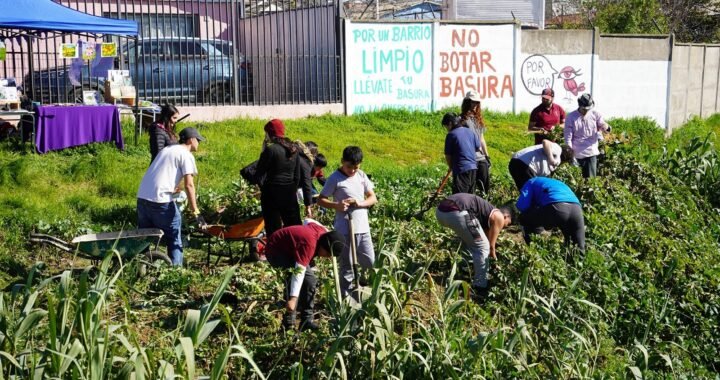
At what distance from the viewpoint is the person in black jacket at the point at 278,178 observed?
9.72 meters

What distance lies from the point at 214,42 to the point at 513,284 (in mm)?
10198

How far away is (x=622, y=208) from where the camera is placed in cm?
1203

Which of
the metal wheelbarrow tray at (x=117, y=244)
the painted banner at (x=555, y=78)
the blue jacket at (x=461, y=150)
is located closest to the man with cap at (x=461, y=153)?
the blue jacket at (x=461, y=150)

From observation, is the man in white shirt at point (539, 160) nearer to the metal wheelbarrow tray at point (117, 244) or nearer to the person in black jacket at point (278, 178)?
the person in black jacket at point (278, 178)

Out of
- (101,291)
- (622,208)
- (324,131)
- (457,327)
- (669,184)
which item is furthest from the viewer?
(324,131)

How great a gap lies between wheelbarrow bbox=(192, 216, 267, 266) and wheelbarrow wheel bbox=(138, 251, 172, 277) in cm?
46

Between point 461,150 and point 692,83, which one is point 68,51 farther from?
point 692,83

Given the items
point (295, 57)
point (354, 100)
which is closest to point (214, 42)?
point (295, 57)

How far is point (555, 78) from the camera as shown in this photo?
22.2 metres

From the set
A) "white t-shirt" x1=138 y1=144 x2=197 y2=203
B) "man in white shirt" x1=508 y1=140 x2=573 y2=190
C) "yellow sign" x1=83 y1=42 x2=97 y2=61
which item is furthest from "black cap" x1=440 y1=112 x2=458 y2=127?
"yellow sign" x1=83 y1=42 x2=97 y2=61

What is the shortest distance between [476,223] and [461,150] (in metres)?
2.32

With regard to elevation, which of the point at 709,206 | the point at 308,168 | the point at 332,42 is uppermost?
the point at 332,42

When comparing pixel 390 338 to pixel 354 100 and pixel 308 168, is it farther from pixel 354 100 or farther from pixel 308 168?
pixel 354 100

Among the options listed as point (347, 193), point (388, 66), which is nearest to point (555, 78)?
point (388, 66)
